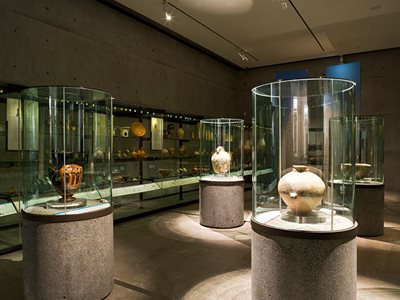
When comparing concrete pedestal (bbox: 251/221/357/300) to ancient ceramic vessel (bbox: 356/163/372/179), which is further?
ancient ceramic vessel (bbox: 356/163/372/179)

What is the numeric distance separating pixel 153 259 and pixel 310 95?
2559 millimetres

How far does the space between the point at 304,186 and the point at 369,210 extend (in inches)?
118

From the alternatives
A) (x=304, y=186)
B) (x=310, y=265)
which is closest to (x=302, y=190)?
(x=304, y=186)

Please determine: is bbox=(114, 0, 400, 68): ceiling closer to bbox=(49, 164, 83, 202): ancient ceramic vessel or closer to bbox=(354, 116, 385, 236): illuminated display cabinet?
bbox=(354, 116, 385, 236): illuminated display cabinet

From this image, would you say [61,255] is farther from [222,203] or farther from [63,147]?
[222,203]

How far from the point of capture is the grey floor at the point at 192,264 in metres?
2.93

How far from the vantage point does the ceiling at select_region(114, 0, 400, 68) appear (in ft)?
19.2

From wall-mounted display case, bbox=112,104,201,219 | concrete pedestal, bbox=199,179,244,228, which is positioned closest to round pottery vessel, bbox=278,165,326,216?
concrete pedestal, bbox=199,179,244,228

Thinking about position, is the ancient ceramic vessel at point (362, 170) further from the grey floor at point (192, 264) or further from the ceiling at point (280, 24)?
the ceiling at point (280, 24)

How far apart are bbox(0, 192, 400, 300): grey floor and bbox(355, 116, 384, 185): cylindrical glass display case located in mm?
925

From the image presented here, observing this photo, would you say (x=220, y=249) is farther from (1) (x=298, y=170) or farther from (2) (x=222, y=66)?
(2) (x=222, y=66)

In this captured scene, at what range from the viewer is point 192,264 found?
11.8ft

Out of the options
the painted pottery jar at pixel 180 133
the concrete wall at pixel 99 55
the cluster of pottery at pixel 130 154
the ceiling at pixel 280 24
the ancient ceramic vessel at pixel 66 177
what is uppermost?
the ceiling at pixel 280 24

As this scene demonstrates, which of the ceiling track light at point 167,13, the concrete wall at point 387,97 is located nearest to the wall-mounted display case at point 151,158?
the ceiling track light at point 167,13
